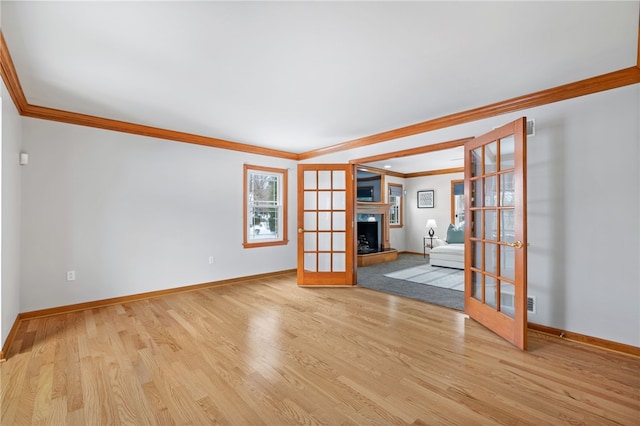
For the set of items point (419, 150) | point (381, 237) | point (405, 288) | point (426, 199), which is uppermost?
point (419, 150)

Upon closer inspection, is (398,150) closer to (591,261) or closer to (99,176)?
(591,261)

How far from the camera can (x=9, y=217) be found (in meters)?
2.62

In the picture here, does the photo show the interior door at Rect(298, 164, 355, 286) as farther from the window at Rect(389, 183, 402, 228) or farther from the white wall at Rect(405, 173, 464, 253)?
the white wall at Rect(405, 173, 464, 253)

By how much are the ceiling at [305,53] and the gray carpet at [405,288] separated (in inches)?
95.9

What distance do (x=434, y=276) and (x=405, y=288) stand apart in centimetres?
118

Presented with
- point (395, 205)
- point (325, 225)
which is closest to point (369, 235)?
point (395, 205)

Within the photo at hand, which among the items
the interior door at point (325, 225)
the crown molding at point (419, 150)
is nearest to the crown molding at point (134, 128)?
the interior door at point (325, 225)

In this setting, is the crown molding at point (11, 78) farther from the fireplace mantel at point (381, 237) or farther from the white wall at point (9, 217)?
the fireplace mantel at point (381, 237)

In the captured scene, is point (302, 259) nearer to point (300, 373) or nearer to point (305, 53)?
point (300, 373)

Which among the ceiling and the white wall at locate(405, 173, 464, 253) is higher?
the ceiling

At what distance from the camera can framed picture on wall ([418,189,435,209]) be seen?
827cm

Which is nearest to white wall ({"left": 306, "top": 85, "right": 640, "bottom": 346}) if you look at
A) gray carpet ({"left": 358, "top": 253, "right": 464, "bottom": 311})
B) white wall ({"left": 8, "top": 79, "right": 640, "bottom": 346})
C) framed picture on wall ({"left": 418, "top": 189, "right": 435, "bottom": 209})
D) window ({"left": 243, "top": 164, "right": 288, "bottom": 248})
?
white wall ({"left": 8, "top": 79, "right": 640, "bottom": 346})

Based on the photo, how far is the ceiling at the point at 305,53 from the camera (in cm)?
174

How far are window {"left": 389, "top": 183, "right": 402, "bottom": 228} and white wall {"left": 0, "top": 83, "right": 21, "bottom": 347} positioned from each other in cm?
745
